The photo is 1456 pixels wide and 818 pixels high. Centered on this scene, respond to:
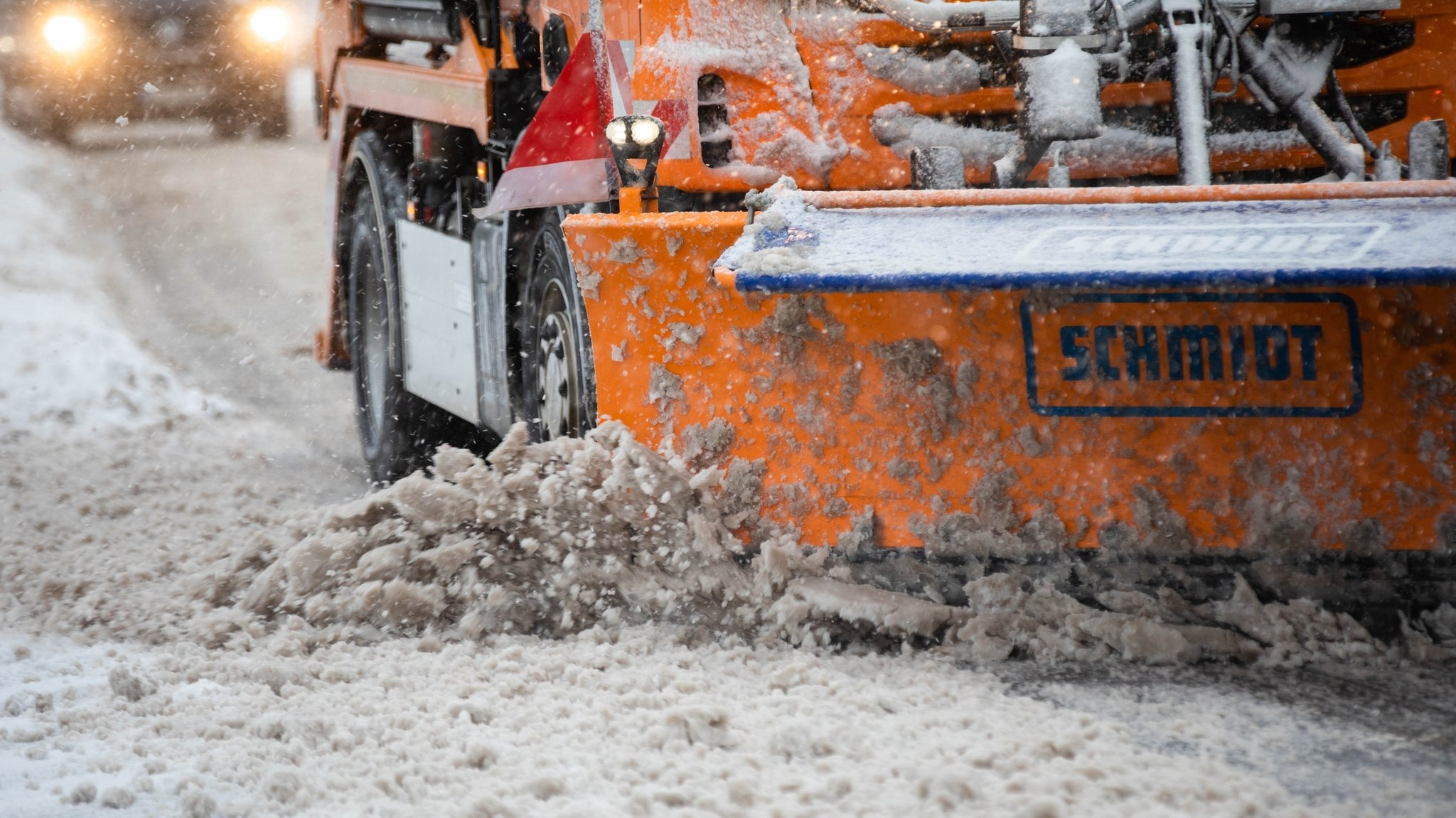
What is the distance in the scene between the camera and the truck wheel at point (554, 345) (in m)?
3.89

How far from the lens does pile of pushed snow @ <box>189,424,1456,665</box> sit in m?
3.05

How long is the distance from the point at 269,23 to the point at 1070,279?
1222 cm

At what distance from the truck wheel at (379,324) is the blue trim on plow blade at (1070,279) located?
3.11 metres

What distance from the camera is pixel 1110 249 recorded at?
8.64ft

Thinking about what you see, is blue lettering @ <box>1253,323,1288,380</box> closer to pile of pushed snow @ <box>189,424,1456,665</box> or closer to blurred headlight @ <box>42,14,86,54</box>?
pile of pushed snow @ <box>189,424,1456,665</box>

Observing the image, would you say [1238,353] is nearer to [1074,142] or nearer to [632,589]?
[1074,142]

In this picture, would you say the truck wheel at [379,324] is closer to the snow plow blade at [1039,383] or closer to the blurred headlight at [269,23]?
the snow plow blade at [1039,383]

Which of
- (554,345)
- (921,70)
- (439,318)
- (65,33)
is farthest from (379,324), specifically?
(65,33)

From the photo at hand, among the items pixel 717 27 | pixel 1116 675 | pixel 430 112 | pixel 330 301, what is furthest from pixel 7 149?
pixel 1116 675

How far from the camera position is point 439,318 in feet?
16.8

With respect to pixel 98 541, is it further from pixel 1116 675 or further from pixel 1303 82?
pixel 1303 82

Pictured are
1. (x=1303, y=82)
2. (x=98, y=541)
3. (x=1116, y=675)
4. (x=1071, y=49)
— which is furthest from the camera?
(x=98, y=541)

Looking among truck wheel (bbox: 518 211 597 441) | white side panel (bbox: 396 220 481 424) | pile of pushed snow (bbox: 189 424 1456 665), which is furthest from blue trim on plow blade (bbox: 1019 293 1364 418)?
white side panel (bbox: 396 220 481 424)

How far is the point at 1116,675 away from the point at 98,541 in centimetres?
300
